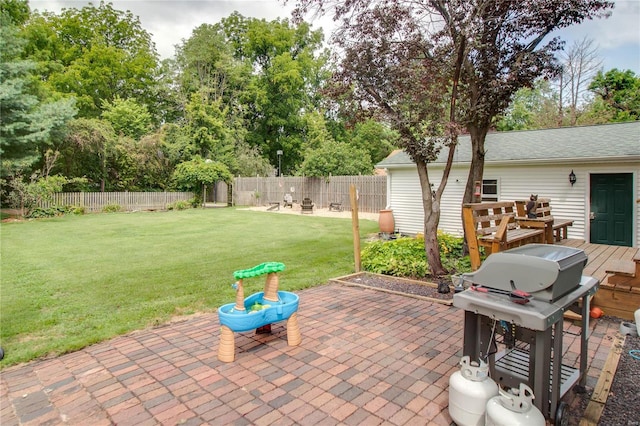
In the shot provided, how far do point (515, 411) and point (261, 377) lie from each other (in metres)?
1.79

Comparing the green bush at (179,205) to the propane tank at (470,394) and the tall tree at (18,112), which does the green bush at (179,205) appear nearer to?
the tall tree at (18,112)

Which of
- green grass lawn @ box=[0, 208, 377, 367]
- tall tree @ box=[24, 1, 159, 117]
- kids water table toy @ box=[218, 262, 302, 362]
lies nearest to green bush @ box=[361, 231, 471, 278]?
A: green grass lawn @ box=[0, 208, 377, 367]

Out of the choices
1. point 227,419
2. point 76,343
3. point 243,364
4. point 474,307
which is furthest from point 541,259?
point 76,343

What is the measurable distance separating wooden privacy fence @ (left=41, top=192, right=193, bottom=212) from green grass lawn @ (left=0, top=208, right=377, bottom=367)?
20.3 feet

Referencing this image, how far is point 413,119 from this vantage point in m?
6.04

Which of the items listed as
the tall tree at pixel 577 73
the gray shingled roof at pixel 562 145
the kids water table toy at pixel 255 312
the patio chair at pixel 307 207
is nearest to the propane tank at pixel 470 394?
the kids water table toy at pixel 255 312

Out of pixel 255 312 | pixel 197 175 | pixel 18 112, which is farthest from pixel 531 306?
pixel 197 175

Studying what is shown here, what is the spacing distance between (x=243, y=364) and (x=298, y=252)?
5404mm

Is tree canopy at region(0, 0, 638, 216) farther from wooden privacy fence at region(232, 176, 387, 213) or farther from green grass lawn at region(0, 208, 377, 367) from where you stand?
green grass lawn at region(0, 208, 377, 367)

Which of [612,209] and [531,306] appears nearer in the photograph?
[531,306]

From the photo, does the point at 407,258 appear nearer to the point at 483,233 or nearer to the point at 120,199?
the point at 483,233

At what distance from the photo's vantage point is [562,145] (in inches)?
385

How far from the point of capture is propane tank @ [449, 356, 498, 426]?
2.04m

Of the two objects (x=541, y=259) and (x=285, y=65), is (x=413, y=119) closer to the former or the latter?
(x=541, y=259)
